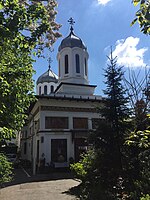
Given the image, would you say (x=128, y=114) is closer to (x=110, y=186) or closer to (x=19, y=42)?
(x=110, y=186)

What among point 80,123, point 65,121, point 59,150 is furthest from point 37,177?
point 80,123

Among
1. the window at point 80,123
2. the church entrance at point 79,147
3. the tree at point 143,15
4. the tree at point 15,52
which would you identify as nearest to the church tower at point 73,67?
the window at point 80,123

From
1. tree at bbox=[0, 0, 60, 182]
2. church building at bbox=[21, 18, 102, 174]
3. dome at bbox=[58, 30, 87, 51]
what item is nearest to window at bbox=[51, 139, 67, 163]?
church building at bbox=[21, 18, 102, 174]

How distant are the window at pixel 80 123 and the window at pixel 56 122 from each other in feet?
3.46

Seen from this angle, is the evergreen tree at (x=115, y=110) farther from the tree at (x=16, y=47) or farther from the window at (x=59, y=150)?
the window at (x=59, y=150)

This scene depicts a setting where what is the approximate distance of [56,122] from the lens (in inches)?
854

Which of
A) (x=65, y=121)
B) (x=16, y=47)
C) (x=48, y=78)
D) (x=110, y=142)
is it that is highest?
(x=48, y=78)

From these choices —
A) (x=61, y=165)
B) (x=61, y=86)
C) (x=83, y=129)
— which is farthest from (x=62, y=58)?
(x=61, y=165)

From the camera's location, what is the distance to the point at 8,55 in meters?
6.68

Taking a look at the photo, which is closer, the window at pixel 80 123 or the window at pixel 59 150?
the window at pixel 59 150

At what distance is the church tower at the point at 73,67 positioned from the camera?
1040 inches

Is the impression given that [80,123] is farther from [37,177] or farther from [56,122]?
[37,177]

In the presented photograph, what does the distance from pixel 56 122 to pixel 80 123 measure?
2.76 m

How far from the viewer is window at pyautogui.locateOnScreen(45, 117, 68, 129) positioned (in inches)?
838
